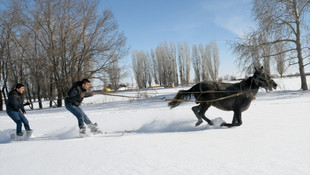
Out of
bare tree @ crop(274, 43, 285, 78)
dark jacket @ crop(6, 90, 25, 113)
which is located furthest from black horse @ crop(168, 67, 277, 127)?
bare tree @ crop(274, 43, 285, 78)

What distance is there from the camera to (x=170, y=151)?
326 cm

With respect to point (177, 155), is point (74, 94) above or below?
above

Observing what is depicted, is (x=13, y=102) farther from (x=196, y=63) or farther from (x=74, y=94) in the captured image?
(x=196, y=63)

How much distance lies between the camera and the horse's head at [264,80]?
197 inches

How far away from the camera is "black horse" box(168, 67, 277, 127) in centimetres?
505

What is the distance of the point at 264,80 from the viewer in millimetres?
5055

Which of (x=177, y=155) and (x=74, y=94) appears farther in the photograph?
(x=74, y=94)

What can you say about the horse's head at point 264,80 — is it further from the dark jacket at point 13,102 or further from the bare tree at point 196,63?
the bare tree at point 196,63

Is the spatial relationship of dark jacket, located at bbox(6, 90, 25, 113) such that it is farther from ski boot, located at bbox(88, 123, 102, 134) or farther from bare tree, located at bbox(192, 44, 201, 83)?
bare tree, located at bbox(192, 44, 201, 83)

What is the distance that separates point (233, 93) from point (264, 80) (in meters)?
0.87

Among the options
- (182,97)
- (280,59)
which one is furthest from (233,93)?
(280,59)

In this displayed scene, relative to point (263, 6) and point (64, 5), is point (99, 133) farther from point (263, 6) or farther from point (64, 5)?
point (263, 6)

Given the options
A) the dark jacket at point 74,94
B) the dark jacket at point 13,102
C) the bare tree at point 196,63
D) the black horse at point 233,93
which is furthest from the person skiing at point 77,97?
the bare tree at point 196,63

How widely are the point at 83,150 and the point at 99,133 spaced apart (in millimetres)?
1773
